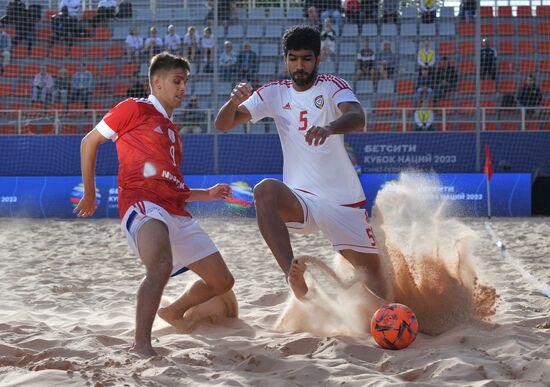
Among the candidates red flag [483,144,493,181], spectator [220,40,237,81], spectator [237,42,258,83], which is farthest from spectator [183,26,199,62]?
red flag [483,144,493,181]

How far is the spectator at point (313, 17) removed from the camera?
1588 cm

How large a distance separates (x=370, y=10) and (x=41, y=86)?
22.1ft

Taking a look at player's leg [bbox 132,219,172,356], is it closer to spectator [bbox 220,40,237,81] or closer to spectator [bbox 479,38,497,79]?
spectator [bbox 220,40,237,81]

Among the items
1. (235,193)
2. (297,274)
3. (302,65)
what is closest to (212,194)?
(297,274)

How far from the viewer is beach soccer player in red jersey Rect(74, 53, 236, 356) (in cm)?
407

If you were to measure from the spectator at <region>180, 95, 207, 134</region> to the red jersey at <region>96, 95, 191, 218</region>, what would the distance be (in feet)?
33.7

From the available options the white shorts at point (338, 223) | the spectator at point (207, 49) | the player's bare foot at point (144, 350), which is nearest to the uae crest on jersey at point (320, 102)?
the white shorts at point (338, 223)

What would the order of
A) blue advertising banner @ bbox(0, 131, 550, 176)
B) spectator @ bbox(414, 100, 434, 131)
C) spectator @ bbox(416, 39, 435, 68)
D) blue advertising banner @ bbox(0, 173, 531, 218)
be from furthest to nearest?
spectator @ bbox(416, 39, 435, 68)
spectator @ bbox(414, 100, 434, 131)
blue advertising banner @ bbox(0, 131, 550, 176)
blue advertising banner @ bbox(0, 173, 531, 218)

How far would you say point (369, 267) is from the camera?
4801 millimetres

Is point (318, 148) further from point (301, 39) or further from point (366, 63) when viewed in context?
point (366, 63)

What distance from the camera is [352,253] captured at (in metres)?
4.79

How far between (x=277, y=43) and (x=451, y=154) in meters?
4.36

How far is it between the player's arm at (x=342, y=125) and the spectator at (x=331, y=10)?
38.3 feet

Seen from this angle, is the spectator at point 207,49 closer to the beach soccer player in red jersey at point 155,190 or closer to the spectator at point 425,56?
the spectator at point 425,56
